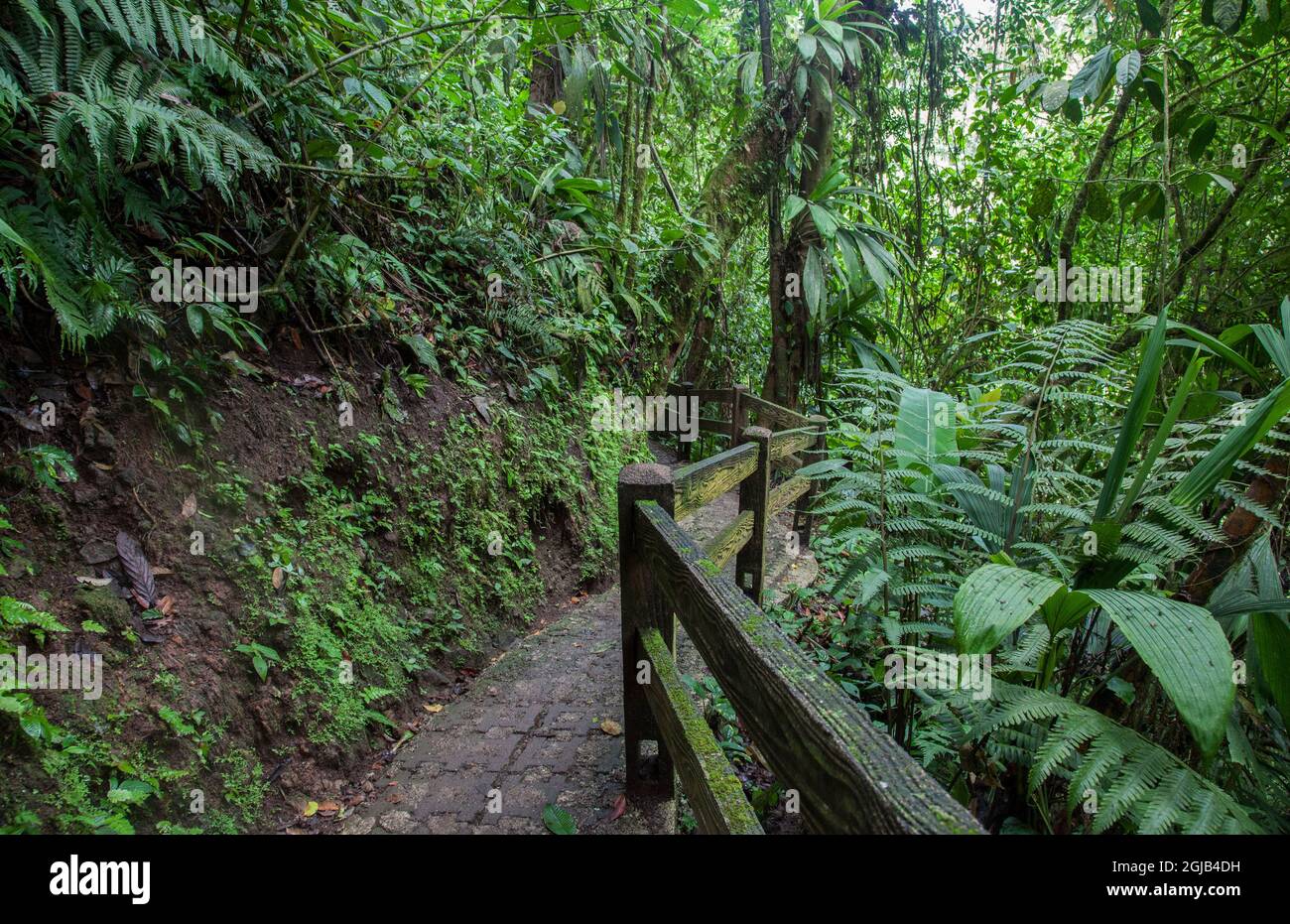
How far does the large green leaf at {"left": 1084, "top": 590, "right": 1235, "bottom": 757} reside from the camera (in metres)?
1.03

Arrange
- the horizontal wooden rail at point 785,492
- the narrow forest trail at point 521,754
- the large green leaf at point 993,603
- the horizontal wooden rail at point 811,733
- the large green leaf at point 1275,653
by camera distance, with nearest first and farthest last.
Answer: the horizontal wooden rail at point 811,733, the large green leaf at point 993,603, the large green leaf at point 1275,653, the narrow forest trail at point 521,754, the horizontal wooden rail at point 785,492

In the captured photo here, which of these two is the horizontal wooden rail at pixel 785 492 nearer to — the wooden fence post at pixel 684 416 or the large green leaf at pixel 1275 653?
the large green leaf at pixel 1275 653

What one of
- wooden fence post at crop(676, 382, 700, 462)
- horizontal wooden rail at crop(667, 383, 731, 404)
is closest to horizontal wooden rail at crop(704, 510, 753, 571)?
horizontal wooden rail at crop(667, 383, 731, 404)

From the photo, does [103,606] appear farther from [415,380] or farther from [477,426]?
[477,426]

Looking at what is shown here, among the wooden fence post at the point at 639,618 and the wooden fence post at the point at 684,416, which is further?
the wooden fence post at the point at 684,416

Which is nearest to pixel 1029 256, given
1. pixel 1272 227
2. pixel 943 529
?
pixel 1272 227

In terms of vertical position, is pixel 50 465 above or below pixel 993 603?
above

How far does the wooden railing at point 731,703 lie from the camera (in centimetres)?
85

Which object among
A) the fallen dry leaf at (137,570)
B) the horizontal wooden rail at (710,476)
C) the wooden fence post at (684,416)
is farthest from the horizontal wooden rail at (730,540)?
the wooden fence post at (684,416)

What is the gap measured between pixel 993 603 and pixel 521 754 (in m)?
2.24

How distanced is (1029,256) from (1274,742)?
195 inches

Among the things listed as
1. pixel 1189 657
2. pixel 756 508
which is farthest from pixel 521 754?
pixel 1189 657

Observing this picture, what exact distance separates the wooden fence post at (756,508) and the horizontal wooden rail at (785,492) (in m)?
0.21

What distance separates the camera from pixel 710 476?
296 cm
